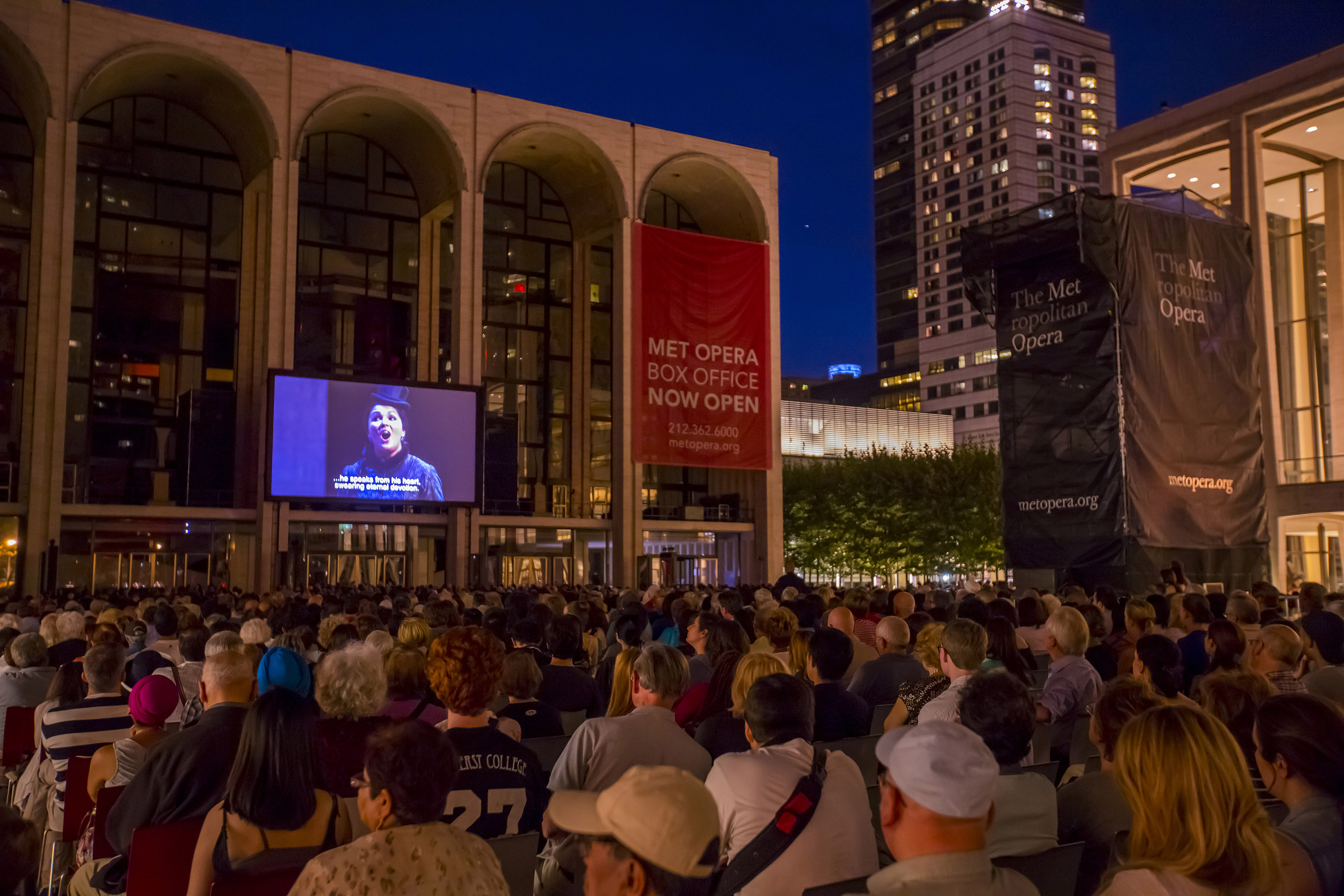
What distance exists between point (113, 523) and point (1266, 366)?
29.7m

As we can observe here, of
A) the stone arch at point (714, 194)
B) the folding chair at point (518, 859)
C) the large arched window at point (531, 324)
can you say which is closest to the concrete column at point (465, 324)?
the large arched window at point (531, 324)

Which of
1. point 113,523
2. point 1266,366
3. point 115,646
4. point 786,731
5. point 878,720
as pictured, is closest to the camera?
point 786,731

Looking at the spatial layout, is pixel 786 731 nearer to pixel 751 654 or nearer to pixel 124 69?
pixel 751 654

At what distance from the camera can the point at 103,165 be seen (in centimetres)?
3256

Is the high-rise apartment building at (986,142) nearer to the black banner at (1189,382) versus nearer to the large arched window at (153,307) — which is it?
the large arched window at (153,307)

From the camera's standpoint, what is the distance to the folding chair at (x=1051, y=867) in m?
3.44

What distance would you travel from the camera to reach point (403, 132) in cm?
3525

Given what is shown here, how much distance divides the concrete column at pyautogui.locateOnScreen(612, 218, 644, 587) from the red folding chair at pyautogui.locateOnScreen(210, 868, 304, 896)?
31.6 m

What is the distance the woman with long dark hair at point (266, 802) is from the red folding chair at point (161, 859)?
38 centimetres

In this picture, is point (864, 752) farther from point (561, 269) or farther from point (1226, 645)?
point (561, 269)

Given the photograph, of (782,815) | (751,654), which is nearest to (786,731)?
(782,815)

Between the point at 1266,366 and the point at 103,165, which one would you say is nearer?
the point at 1266,366

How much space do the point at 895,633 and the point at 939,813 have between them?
5.12 m

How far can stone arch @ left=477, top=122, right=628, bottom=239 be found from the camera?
35656 millimetres
